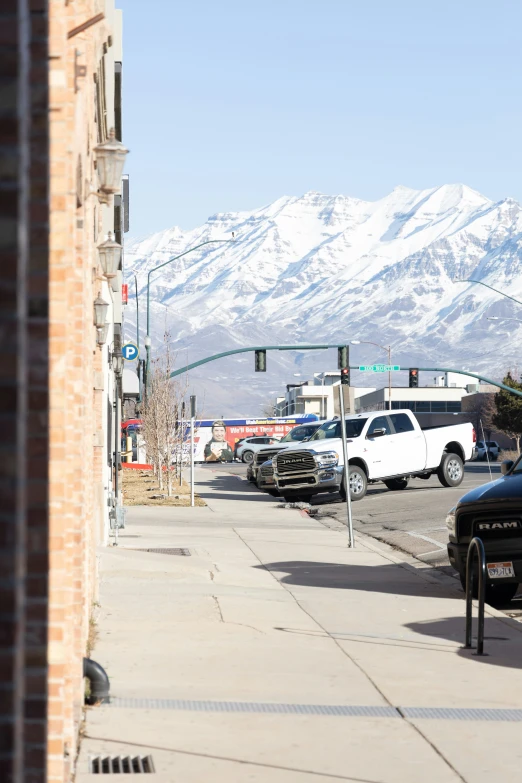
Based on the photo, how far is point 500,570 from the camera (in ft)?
37.9

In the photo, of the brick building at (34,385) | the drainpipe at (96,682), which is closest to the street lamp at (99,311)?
the drainpipe at (96,682)

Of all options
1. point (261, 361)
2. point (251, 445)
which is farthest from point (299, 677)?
point (251, 445)

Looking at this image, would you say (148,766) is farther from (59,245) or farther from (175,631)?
(175,631)

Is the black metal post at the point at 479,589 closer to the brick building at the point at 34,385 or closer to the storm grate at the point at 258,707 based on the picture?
the storm grate at the point at 258,707

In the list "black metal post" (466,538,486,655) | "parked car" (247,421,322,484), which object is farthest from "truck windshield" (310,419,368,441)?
"black metal post" (466,538,486,655)

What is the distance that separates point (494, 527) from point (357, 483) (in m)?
19.2

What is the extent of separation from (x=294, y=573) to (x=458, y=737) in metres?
8.99

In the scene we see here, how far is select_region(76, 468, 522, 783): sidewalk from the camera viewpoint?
20.8 ft

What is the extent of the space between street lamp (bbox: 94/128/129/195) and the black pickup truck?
5.11 meters

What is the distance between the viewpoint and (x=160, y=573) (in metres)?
14.8

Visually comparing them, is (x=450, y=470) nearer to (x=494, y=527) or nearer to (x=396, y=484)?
(x=396, y=484)

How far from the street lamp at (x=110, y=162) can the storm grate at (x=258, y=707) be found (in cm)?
387

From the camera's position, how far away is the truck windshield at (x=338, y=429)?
32.0m

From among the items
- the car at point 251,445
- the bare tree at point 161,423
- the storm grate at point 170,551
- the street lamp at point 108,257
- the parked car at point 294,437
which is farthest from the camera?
the car at point 251,445
